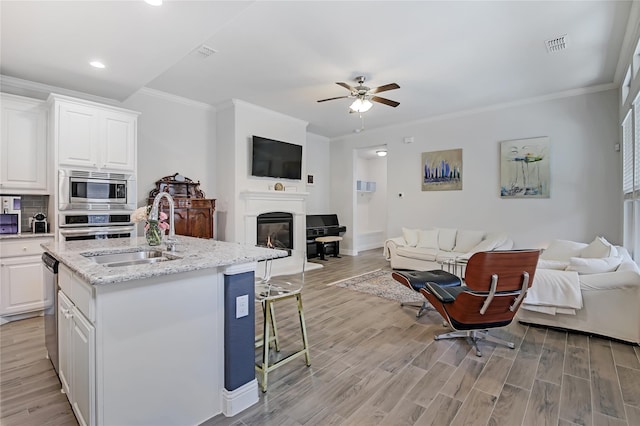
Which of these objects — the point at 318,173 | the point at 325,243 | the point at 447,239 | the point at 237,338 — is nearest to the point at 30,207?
the point at 237,338

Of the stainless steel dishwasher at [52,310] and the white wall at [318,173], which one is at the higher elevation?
the white wall at [318,173]

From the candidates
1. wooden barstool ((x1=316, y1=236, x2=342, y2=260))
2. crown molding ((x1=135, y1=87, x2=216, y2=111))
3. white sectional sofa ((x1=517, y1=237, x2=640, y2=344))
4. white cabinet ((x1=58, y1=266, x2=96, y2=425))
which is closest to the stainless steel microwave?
crown molding ((x1=135, y1=87, x2=216, y2=111))

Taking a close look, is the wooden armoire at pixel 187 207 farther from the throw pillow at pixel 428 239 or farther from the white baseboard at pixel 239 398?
the throw pillow at pixel 428 239

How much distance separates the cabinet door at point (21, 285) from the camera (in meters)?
3.42

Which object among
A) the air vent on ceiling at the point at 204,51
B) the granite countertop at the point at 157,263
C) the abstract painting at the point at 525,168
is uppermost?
the air vent on ceiling at the point at 204,51

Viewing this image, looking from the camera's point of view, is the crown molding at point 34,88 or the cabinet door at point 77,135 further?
the crown molding at point 34,88

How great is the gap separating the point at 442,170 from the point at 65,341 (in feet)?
21.1

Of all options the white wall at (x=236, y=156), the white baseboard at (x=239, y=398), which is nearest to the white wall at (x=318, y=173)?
the white wall at (x=236, y=156)

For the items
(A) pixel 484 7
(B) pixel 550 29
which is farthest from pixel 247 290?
(B) pixel 550 29

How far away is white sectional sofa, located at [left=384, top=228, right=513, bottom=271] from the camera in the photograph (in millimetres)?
5480

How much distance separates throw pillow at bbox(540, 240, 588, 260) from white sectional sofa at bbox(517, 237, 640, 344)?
64 centimetres

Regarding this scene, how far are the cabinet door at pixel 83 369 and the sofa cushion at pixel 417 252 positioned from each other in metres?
5.05

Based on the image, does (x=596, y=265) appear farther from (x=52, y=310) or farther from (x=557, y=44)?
(x=52, y=310)

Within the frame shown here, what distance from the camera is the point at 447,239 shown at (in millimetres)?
6016
